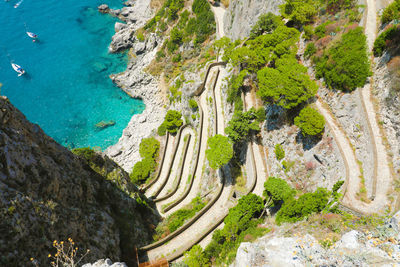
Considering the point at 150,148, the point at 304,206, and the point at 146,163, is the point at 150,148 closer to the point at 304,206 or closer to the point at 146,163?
the point at 146,163

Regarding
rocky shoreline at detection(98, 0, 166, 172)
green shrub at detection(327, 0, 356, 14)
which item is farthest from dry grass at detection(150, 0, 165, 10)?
green shrub at detection(327, 0, 356, 14)

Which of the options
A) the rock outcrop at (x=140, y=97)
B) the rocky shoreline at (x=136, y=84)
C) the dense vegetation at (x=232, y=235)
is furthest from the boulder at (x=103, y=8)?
the dense vegetation at (x=232, y=235)

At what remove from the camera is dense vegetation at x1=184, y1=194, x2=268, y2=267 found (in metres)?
22.0

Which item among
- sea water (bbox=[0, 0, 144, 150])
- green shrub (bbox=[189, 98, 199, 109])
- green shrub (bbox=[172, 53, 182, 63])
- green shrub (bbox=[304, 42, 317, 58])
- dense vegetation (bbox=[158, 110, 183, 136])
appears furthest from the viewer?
green shrub (bbox=[172, 53, 182, 63])

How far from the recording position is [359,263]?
1113 centimetres

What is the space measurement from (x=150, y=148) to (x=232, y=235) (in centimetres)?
2800

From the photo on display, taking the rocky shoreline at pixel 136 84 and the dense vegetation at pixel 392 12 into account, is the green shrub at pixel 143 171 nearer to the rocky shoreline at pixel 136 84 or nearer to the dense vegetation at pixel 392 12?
the rocky shoreline at pixel 136 84

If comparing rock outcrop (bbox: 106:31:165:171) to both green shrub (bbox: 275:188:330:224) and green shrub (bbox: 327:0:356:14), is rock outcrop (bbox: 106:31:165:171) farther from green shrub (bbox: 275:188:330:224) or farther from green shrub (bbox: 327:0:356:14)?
green shrub (bbox: 327:0:356:14)

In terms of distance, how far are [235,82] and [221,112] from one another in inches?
249

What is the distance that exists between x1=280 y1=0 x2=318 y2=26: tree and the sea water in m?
44.6

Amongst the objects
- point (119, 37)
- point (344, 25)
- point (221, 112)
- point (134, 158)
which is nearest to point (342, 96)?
point (344, 25)

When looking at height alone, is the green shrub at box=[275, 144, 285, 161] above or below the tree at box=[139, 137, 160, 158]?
below

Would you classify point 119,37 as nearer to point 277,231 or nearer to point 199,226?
point 199,226

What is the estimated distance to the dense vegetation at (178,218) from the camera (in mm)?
28092
